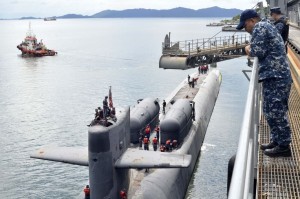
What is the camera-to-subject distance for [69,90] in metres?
68.8

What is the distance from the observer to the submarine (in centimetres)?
1622

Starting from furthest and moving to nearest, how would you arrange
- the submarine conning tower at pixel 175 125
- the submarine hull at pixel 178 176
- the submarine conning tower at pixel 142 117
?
the submarine conning tower at pixel 142 117
the submarine conning tower at pixel 175 125
the submarine hull at pixel 178 176

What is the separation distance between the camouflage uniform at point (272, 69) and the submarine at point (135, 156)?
8463 millimetres

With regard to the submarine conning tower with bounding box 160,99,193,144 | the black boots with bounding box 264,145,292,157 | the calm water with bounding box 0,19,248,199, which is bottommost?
the calm water with bounding box 0,19,248,199

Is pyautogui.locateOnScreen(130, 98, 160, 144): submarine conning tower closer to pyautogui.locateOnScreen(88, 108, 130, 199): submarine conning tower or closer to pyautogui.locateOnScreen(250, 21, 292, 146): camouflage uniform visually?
pyautogui.locateOnScreen(88, 108, 130, 199): submarine conning tower

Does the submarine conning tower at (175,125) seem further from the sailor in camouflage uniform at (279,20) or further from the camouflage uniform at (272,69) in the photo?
the camouflage uniform at (272,69)

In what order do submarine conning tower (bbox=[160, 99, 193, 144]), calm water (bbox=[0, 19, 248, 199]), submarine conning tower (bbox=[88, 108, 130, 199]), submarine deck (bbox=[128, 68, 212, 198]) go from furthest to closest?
calm water (bbox=[0, 19, 248, 199]), submarine conning tower (bbox=[160, 99, 193, 144]), submarine deck (bbox=[128, 68, 212, 198]), submarine conning tower (bbox=[88, 108, 130, 199])

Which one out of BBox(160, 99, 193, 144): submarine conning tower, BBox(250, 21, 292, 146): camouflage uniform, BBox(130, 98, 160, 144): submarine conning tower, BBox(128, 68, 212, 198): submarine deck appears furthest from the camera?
BBox(130, 98, 160, 144): submarine conning tower

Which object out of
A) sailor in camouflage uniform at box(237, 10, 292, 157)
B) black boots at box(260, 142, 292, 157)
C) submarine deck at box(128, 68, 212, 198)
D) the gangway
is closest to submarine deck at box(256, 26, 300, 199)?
black boots at box(260, 142, 292, 157)

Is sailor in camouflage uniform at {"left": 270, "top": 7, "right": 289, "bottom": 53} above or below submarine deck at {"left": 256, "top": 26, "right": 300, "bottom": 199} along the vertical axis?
above

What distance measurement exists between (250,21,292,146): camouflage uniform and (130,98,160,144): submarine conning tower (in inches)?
890

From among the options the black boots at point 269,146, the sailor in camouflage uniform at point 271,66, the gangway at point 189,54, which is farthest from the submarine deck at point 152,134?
the sailor in camouflage uniform at point 271,66

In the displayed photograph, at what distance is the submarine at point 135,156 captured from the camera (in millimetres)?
16219

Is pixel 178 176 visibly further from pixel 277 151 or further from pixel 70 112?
pixel 70 112
